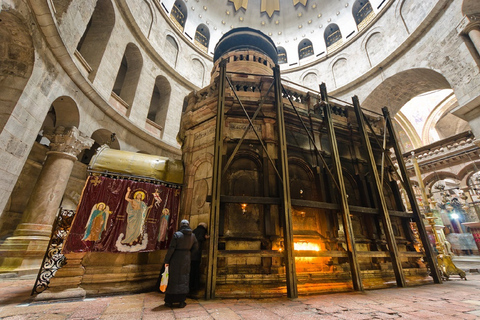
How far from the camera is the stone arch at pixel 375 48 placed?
16.0 metres

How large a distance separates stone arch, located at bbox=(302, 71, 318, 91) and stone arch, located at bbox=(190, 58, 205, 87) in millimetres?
10072

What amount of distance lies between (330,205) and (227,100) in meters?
4.00

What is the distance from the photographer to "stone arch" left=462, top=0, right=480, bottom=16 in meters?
10.3

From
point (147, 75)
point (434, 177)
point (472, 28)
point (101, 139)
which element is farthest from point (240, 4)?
point (434, 177)

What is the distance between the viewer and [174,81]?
16656mm

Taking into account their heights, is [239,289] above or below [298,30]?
below

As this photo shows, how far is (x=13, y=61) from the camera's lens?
6.24 meters

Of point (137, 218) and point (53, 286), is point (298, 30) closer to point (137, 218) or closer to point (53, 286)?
point (137, 218)

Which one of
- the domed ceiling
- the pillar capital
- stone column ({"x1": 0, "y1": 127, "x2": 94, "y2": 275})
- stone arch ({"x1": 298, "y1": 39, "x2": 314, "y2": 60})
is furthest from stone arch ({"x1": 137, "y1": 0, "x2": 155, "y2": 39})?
stone arch ({"x1": 298, "y1": 39, "x2": 314, "y2": 60})

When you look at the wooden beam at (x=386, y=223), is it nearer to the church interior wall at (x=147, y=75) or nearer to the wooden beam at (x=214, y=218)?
the church interior wall at (x=147, y=75)

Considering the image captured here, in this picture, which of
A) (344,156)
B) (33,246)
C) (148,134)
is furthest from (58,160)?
(344,156)

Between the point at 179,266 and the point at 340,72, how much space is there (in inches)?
820

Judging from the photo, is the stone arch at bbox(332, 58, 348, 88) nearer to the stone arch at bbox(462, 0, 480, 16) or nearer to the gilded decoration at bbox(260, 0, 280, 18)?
the stone arch at bbox(462, 0, 480, 16)

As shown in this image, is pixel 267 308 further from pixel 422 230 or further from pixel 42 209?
pixel 42 209
